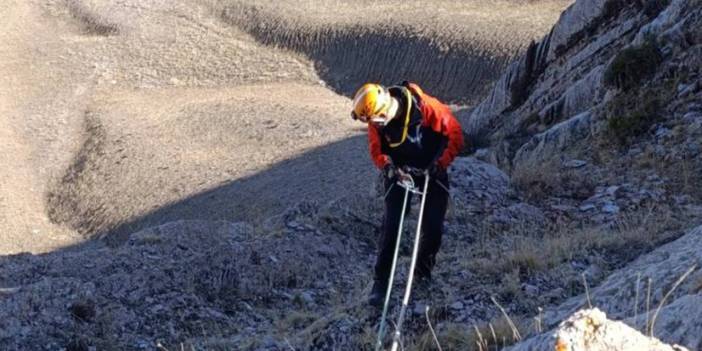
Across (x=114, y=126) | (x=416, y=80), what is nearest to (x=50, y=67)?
(x=114, y=126)

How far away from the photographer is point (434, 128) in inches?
352

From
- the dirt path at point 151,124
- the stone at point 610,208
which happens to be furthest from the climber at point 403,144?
the dirt path at point 151,124

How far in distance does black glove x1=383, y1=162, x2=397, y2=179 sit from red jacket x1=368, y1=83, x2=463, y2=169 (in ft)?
0.12

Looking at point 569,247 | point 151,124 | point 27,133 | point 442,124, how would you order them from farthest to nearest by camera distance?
point 27,133
point 151,124
point 569,247
point 442,124

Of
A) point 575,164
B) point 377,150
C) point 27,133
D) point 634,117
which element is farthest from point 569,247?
point 27,133

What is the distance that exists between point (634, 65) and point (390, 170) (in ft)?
26.9

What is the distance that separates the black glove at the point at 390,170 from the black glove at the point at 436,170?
0.98 ft

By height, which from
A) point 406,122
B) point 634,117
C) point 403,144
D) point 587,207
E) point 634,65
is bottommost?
point 587,207

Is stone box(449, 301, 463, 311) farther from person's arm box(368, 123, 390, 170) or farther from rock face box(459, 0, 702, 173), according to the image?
rock face box(459, 0, 702, 173)

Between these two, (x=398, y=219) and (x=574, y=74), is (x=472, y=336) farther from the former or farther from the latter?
(x=574, y=74)

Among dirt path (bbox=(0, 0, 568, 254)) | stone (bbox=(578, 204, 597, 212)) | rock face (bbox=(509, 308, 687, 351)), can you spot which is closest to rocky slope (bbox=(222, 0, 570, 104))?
dirt path (bbox=(0, 0, 568, 254))

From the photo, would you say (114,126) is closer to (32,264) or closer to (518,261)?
(32,264)

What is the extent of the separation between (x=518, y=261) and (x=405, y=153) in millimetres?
1845

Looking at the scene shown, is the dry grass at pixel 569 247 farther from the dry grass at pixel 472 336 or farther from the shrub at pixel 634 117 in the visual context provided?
the shrub at pixel 634 117
